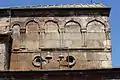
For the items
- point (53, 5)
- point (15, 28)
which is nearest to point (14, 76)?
point (15, 28)

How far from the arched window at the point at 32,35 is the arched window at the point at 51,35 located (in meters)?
0.52

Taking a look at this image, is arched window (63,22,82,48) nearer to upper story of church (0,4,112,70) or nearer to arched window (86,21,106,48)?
upper story of church (0,4,112,70)

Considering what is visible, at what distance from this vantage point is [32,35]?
73.5 ft

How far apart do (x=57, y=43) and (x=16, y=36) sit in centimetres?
241

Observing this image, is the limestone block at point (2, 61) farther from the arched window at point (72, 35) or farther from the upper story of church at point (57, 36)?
the arched window at point (72, 35)

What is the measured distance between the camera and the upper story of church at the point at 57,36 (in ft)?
70.6

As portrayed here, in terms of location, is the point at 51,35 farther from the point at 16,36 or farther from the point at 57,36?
the point at 16,36

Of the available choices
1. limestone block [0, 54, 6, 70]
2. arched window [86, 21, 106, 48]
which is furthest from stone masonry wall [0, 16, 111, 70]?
limestone block [0, 54, 6, 70]

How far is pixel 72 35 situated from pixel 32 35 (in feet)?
7.57

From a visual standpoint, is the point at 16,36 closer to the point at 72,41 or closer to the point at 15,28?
the point at 15,28

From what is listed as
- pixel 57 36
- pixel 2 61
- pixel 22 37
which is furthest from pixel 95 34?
pixel 2 61

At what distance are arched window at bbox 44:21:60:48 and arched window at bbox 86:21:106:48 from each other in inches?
71.0

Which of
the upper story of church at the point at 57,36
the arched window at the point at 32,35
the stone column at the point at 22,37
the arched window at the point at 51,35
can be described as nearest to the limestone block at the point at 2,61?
the upper story of church at the point at 57,36

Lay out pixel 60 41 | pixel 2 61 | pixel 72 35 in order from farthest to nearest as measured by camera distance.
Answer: pixel 72 35
pixel 60 41
pixel 2 61
